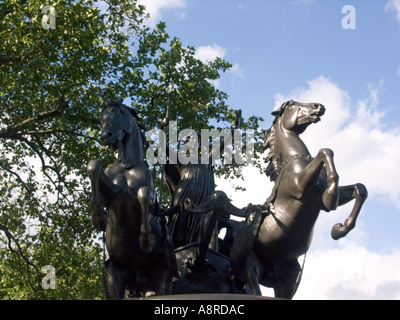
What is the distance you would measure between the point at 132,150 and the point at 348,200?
2.46 meters

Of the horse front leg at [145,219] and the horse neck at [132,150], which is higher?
the horse neck at [132,150]

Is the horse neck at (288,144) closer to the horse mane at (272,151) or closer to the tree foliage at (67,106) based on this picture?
the horse mane at (272,151)

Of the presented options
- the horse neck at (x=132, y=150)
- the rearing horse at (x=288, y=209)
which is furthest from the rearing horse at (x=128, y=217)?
the rearing horse at (x=288, y=209)

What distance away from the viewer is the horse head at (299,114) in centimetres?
662

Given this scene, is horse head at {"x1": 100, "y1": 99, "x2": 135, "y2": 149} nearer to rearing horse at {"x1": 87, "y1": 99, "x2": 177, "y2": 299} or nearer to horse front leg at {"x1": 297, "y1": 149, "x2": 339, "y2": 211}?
rearing horse at {"x1": 87, "y1": 99, "x2": 177, "y2": 299}

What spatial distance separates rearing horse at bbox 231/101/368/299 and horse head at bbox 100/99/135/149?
177 cm

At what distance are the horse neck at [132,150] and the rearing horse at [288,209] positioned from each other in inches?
58.6

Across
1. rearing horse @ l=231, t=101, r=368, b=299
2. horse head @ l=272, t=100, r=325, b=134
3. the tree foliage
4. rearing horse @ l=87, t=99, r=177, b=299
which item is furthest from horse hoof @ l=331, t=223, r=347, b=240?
the tree foliage

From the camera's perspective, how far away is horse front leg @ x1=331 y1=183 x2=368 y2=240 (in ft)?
18.5

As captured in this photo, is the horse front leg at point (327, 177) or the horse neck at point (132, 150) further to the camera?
the horse neck at point (132, 150)

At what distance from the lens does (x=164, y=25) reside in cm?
1683

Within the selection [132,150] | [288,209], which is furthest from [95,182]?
[288,209]
